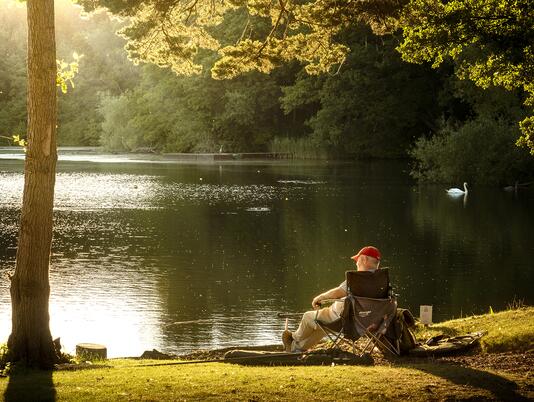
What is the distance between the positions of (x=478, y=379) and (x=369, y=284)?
1.79 m

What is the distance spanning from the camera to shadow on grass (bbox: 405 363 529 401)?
6.82 metres

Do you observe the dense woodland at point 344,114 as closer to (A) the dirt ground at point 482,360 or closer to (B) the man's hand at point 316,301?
(A) the dirt ground at point 482,360

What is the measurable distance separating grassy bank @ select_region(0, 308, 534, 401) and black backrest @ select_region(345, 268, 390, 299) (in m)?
0.72

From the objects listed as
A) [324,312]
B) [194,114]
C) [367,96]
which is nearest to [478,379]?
[324,312]

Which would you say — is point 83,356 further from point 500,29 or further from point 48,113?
point 500,29

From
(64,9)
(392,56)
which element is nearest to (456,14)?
(392,56)

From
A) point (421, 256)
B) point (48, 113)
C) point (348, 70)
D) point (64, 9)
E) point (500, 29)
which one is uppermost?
point (64, 9)

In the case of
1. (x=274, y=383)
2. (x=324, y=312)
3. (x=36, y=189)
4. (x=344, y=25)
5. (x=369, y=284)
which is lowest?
(x=274, y=383)

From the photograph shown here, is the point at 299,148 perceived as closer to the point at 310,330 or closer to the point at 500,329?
the point at 500,329

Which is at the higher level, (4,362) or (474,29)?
(474,29)

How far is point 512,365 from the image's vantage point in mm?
8180

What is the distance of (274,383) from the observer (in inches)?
279

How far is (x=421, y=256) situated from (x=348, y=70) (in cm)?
3849

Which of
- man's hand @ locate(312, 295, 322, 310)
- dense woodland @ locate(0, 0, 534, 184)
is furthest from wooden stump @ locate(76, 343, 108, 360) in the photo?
dense woodland @ locate(0, 0, 534, 184)
